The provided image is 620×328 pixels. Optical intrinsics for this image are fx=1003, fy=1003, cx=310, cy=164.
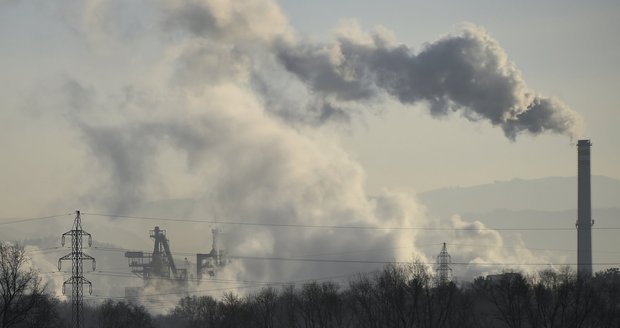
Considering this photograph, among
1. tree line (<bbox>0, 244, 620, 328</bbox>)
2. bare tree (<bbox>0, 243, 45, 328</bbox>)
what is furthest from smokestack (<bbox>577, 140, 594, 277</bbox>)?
bare tree (<bbox>0, 243, 45, 328</bbox>)

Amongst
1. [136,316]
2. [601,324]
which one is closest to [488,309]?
[601,324]

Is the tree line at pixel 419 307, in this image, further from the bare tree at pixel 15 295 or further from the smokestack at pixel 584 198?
the smokestack at pixel 584 198

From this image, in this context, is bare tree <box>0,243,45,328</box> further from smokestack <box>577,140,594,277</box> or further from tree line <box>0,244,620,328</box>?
smokestack <box>577,140,594,277</box>

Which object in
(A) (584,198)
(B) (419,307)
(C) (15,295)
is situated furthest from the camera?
(A) (584,198)

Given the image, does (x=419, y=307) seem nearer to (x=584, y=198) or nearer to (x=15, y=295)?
(x=584, y=198)

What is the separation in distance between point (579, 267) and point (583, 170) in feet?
46.5

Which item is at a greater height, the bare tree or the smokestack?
the smokestack

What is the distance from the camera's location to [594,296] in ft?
308

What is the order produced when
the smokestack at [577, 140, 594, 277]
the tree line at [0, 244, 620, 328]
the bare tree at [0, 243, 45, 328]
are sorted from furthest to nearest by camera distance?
the smokestack at [577, 140, 594, 277] < the tree line at [0, 244, 620, 328] < the bare tree at [0, 243, 45, 328]

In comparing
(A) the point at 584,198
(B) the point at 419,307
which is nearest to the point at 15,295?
(B) the point at 419,307

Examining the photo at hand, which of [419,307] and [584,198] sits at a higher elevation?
[584,198]

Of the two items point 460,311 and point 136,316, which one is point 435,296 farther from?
point 136,316

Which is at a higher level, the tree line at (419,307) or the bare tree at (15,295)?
the bare tree at (15,295)

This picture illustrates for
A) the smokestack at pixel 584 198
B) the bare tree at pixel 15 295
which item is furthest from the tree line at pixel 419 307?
the smokestack at pixel 584 198
